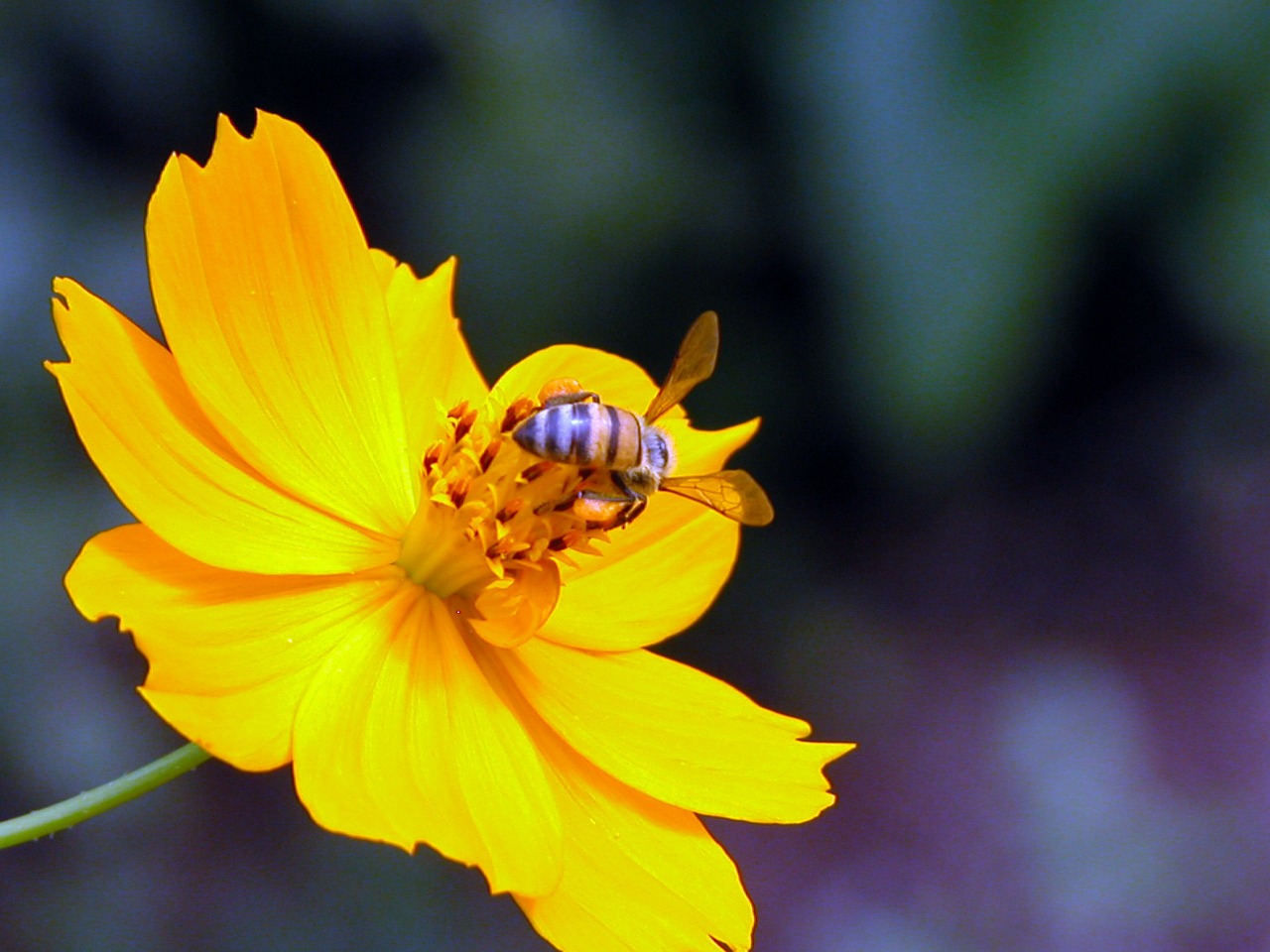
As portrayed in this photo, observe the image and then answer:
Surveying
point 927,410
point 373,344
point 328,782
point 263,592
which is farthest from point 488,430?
point 927,410

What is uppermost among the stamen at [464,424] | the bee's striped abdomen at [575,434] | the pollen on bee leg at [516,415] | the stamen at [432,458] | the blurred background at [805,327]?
the bee's striped abdomen at [575,434]

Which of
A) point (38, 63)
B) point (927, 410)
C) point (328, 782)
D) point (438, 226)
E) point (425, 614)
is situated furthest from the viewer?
point (927, 410)

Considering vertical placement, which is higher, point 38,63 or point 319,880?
point 38,63

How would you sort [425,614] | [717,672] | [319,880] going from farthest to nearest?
1. [717,672]
2. [319,880]
3. [425,614]

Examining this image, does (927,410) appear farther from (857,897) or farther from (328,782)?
(328,782)

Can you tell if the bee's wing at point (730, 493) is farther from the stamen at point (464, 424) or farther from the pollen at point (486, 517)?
the stamen at point (464, 424)

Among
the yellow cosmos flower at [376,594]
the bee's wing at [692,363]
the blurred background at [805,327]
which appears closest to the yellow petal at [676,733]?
the yellow cosmos flower at [376,594]

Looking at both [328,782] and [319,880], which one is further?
[319,880]

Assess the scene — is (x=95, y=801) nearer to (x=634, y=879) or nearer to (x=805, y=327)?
(x=634, y=879)
